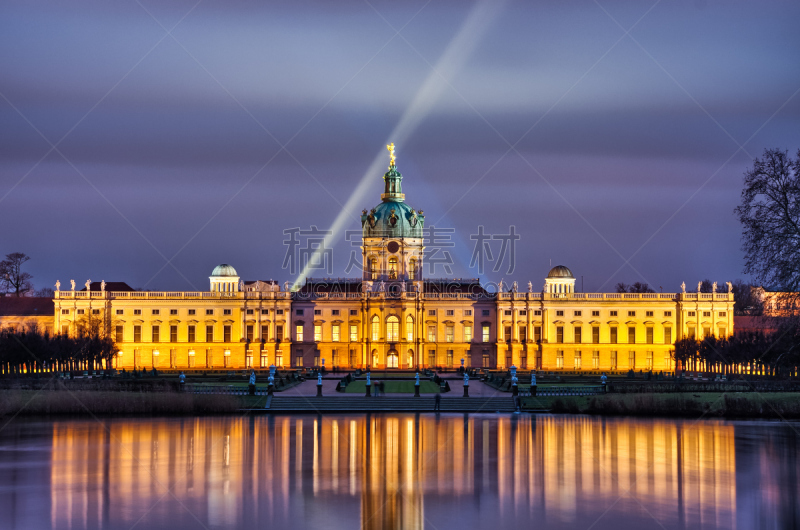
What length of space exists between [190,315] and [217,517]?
103680 mm

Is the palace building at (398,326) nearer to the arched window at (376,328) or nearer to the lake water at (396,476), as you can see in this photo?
the arched window at (376,328)

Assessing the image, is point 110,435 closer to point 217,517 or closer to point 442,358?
point 217,517

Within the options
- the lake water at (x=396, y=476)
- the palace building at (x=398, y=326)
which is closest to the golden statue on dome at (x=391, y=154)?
the palace building at (x=398, y=326)

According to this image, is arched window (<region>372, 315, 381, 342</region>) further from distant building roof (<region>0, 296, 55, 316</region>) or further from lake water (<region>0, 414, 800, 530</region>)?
lake water (<region>0, 414, 800, 530</region>)

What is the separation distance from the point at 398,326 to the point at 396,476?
96.4 meters

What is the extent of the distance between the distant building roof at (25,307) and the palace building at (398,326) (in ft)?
22.3

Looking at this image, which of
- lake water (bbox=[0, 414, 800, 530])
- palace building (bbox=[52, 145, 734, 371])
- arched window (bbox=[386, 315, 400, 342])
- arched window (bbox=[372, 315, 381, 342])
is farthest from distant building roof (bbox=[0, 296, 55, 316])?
lake water (bbox=[0, 414, 800, 530])

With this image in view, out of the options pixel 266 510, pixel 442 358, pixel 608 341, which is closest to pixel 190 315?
pixel 442 358

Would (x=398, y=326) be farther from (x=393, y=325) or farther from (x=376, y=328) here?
(x=376, y=328)

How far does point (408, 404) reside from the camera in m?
56.6

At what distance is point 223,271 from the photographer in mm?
136000

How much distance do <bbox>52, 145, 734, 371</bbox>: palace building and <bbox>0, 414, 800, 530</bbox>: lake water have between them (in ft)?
262

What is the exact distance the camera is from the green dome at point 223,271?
136 metres

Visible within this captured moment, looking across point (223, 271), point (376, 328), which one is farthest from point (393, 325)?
point (223, 271)
